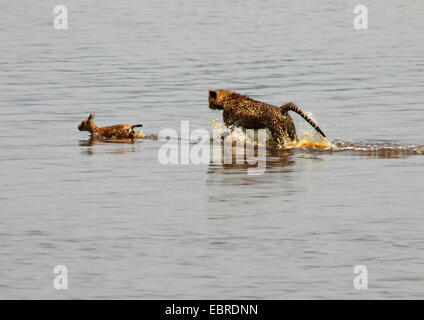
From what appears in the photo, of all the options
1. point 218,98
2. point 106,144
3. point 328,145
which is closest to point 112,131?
point 106,144

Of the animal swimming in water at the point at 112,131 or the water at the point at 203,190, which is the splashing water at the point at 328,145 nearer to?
the water at the point at 203,190

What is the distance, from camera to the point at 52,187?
558 inches

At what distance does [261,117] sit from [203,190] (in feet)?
14.5

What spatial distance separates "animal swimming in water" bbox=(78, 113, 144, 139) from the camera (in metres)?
18.7

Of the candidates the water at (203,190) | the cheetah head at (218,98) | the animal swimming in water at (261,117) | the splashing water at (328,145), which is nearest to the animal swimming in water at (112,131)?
the water at (203,190)

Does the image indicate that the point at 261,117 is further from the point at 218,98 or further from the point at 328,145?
the point at 328,145

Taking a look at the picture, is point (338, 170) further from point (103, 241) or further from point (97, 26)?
point (97, 26)

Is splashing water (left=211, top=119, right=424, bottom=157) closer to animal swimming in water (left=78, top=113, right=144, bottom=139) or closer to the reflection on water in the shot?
animal swimming in water (left=78, top=113, right=144, bottom=139)

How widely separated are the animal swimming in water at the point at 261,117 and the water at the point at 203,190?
2.36 ft

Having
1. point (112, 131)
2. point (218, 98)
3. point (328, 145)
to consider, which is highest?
point (218, 98)

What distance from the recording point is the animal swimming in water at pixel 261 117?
18031 millimetres

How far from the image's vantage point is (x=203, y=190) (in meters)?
13.9

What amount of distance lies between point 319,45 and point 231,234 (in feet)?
85.8

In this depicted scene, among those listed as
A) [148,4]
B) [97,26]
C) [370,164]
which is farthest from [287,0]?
[370,164]
